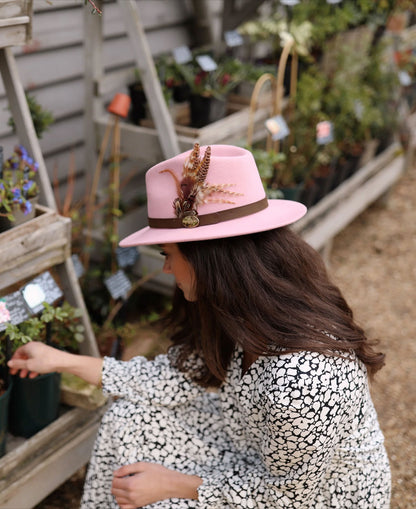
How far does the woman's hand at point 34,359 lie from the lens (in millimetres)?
1692

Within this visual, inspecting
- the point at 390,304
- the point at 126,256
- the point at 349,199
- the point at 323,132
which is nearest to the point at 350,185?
the point at 349,199

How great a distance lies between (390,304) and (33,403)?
2438mm

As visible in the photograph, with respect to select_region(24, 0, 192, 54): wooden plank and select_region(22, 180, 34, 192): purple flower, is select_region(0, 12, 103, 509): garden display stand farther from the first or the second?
select_region(24, 0, 192, 54): wooden plank

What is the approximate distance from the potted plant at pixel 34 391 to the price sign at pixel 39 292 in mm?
27

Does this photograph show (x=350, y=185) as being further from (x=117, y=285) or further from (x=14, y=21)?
(x=14, y=21)

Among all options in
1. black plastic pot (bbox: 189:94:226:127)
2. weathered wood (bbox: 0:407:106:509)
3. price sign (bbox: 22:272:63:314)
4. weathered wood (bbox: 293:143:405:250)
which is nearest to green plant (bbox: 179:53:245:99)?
black plastic pot (bbox: 189:94:226:127)

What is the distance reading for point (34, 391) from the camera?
5.82 ft

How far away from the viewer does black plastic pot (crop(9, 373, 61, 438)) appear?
A: 1.76 m

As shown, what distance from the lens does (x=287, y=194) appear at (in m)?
3.23

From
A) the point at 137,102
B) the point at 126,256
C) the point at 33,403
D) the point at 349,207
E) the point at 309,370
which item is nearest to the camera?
the point at 309,370

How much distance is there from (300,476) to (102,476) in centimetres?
67

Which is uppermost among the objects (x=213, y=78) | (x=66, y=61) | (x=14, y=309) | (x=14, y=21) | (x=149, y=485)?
(x=14, y=21)

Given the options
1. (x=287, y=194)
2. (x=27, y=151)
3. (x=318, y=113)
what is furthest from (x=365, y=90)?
(x=27, y=151)

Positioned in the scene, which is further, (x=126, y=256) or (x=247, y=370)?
(x=126, y=256)
